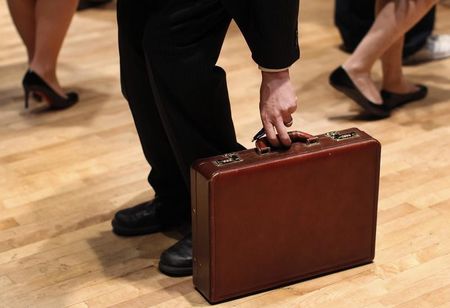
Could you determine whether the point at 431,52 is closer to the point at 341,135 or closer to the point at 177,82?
the point at 341,135

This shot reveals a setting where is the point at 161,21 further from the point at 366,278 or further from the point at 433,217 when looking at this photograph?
the point at 433,217

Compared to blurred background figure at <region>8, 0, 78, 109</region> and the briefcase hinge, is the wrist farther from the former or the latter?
blurred background figure at <region>8, 0, 78, 109</region>

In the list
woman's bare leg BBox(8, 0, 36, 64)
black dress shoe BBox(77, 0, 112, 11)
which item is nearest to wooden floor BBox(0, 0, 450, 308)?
woman's bare leg BBox(8, 0, 36, 64)

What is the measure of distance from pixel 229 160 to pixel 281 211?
156mm

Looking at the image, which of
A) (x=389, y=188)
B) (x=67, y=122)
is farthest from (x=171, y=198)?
(x=67, y=122)

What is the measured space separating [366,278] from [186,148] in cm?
49

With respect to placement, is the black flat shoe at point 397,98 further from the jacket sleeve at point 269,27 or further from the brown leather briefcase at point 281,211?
the jacket sleeve at point 269,27

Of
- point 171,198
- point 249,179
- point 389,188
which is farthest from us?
point 389,188

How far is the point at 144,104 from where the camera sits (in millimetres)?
2021

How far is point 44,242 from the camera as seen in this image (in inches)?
85.4

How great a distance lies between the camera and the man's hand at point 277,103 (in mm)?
1786

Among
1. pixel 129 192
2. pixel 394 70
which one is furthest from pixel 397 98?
pixel 129 192

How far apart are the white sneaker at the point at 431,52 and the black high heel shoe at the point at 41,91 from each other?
1.31 metres

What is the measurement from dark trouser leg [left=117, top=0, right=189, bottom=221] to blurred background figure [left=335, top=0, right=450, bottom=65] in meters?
1.54
